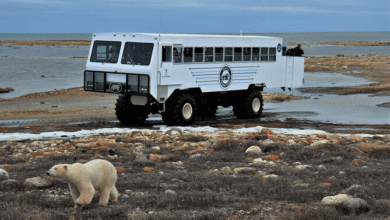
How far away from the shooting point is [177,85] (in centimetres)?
1786

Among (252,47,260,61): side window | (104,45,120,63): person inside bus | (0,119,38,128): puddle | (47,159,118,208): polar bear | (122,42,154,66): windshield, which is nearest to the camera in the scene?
(47,159,118,208): polar bear

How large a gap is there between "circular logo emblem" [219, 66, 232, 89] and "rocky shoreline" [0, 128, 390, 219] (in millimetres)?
3690

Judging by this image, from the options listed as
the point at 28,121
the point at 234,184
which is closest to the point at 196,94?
the point at 28,121

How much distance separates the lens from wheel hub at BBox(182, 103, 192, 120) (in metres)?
18.1

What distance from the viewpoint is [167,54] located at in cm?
1734

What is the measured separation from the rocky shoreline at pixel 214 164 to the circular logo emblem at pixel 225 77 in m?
3.69

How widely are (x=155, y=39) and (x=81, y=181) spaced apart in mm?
10298

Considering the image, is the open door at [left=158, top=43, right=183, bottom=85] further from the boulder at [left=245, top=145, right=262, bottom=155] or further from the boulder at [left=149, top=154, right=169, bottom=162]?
the boulder at [left=149, top=154, right=169, bottom=162]

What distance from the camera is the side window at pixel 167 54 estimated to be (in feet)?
56.5

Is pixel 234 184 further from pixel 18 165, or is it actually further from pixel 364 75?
pixel 364 75

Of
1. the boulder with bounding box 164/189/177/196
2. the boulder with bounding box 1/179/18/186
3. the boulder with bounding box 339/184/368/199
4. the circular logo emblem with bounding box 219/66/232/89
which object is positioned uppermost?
the circular logo emblem with bounding box 219/66/232/89

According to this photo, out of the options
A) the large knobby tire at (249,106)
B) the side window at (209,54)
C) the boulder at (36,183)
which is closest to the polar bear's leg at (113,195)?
the boulder at (36,183)

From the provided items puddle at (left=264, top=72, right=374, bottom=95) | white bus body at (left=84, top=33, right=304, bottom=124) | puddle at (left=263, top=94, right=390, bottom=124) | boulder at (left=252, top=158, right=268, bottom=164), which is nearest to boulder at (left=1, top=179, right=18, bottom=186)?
boulder at (left=252, top=158, right=268, bottom=164)

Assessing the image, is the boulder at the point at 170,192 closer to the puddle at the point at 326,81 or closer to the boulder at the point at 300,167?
the boulder at the point at 300,167
